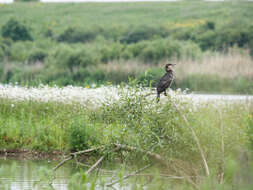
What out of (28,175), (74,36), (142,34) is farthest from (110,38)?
(28,175)

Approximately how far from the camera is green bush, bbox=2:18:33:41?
49.9 m

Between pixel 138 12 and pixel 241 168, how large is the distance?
221ft

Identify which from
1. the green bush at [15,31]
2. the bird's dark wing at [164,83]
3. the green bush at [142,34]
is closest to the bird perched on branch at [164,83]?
the bird's dark wing at [164,83]

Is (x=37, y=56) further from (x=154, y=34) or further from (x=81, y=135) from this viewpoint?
(x=81, y=135)

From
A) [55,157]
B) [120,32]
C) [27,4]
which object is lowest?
[55,157]

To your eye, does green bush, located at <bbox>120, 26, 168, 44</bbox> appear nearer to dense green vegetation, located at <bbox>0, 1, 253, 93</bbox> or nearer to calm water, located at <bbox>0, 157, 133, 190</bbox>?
dense green vegetation, located at <bbox>0, 1, 253, 93</bbox>

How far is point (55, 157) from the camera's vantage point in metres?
11.6

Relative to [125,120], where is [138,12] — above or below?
above

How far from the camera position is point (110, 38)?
51.8 m

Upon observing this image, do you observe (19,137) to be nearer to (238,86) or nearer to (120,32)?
(238,86)

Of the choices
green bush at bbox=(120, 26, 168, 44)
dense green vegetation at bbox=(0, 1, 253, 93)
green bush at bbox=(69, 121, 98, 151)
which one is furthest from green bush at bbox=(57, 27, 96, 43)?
green bush at bbox=(69, 121, 98, 151)

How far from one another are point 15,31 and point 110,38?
817cm

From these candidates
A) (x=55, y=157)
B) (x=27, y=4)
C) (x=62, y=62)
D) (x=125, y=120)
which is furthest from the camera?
(x=27, y=4)

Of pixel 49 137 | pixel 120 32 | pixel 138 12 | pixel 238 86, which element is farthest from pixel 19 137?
pixel 138 12
